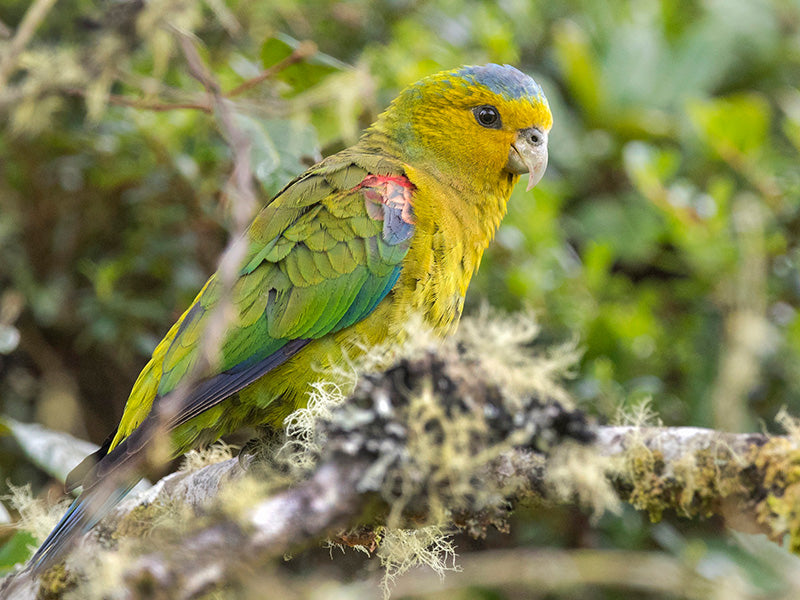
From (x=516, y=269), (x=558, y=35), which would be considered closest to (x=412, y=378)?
(x=516, y=269)

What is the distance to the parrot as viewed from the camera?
188 cm

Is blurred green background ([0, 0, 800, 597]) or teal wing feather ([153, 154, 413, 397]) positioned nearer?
teal wing feather ([153, 154, 413, 397])

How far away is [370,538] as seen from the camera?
1.45 meters

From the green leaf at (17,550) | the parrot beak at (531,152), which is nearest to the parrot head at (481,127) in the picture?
the parrot beak at (531,152)

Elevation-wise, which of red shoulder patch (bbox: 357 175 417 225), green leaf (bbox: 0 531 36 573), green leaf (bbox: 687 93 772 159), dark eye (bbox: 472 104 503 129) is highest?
dark eye (bbox: 472 104 503 129)

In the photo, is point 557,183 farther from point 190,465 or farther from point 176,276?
point 190,465

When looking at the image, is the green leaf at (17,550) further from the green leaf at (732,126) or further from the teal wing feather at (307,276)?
the green leaf at (732,126)

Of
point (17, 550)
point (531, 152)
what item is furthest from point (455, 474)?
point (531, 152)

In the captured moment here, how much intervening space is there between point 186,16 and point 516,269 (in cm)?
133

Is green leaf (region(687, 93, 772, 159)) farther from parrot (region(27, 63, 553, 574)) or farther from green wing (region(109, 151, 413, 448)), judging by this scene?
green wing (region(109, 151, 413, 448))

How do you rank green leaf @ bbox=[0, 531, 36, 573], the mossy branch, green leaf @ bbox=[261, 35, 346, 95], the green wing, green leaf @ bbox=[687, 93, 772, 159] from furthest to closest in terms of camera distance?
green leaf @ bbox=[687, 93, 772, 159] < green leaf @ bbox=[261, 35, 346, 95] < the green wing < green leaf @ bbox=[0, 531, 36, 573] < the mossy branch

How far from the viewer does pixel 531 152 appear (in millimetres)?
2268

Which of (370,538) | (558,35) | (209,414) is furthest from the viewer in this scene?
(558,35)

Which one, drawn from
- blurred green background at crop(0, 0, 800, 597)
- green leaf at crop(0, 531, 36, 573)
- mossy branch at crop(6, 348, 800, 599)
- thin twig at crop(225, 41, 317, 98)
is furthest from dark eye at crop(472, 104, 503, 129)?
green leaf at crop(0, 531, 36, 573)
